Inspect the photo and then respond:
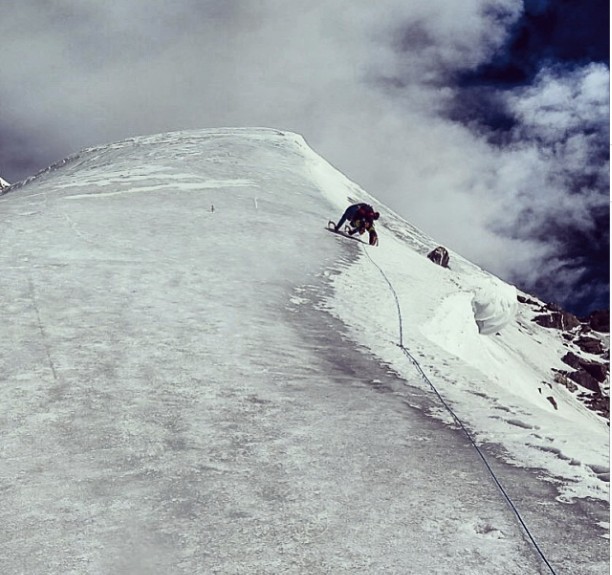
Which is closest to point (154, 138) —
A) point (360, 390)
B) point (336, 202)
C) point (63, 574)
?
point (336, 202)

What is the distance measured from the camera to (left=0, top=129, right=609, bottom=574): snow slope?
12.0 ft

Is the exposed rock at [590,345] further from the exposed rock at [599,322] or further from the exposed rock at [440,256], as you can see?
the exposed rock at [440,256]

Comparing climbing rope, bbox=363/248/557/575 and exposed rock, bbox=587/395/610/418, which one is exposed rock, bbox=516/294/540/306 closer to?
exposed rock, bbox=587/395/610/418

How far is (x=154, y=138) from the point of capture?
1198 inches

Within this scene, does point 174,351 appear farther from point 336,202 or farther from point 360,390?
point 336,202

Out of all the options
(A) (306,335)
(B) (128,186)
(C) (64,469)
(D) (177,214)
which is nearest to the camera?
(C) (64,469)

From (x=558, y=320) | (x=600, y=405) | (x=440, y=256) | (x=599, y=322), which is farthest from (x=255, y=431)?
(x=599, y=322)

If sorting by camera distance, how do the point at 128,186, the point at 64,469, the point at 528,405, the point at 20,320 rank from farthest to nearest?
the point at 128,186, the point at 20,320, the point at 528,405, the point at 64,469

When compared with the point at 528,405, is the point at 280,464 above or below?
below

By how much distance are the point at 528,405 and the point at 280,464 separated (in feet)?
8.61

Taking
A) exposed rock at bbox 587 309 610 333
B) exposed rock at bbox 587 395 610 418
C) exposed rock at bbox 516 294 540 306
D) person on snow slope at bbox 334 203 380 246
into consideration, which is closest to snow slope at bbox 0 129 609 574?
person on snow slope at bbox 334 203 380 246

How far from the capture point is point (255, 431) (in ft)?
16.6

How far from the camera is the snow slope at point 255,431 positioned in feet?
12.0

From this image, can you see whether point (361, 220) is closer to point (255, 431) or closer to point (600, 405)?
point (255, 431)
